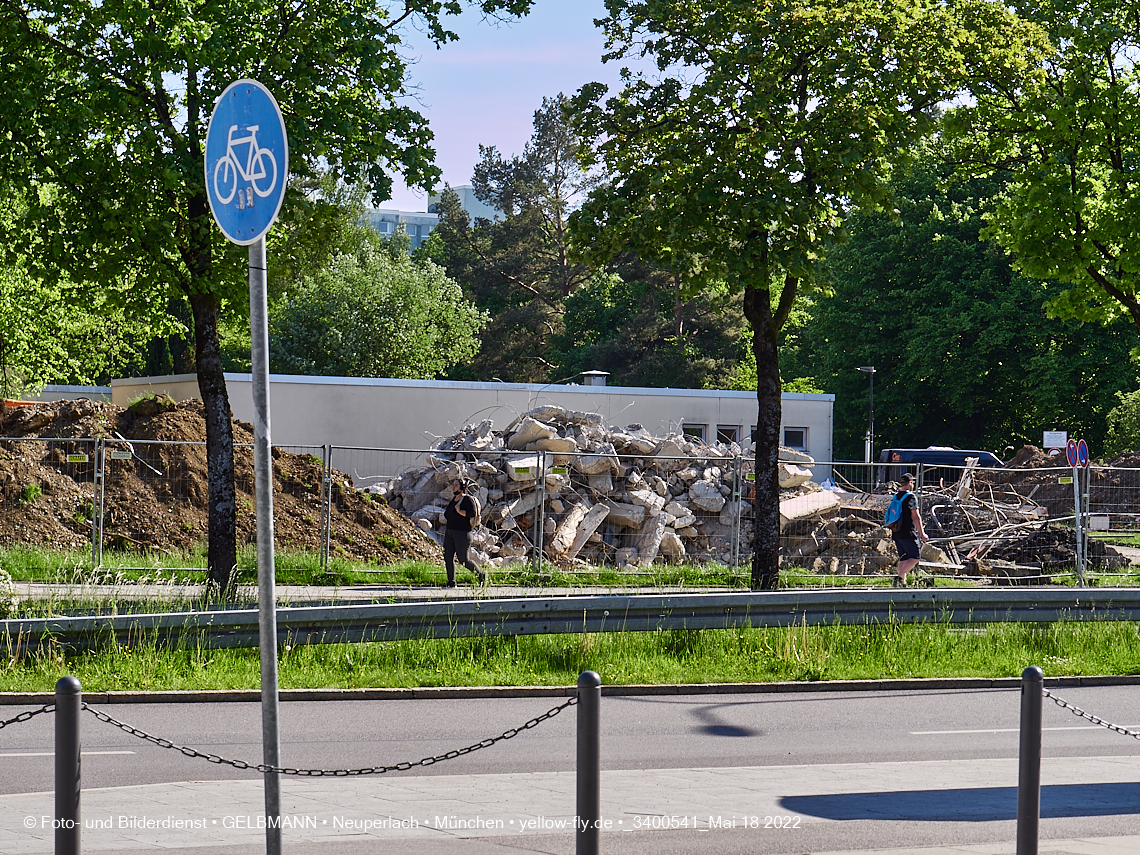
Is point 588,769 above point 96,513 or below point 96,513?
above

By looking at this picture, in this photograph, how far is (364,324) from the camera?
56.8 metres

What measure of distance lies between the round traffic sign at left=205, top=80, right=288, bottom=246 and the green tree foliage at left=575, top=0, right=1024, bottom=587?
1093 cm

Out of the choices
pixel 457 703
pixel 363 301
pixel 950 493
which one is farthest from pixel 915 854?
pixel 363 301

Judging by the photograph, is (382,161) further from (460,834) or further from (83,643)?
(460,834)

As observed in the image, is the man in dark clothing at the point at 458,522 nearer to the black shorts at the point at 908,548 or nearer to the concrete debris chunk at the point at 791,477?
the black shorts at the point at 908,548

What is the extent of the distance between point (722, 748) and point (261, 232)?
588 cm

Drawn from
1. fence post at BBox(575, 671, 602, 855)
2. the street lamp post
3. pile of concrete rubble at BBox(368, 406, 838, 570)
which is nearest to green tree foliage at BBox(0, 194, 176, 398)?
pile of concrete rubble at BBox(368, 406, 838, 570)

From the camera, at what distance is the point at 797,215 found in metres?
15.0

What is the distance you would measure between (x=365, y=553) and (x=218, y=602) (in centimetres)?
899

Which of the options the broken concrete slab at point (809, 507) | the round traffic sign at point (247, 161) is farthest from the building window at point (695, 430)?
the round traffic sign at point (247, 161)

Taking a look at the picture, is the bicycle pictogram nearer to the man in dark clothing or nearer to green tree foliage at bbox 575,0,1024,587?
green tree foliage at bbox 575,0,1024,587

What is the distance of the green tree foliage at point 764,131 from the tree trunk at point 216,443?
5013 mm

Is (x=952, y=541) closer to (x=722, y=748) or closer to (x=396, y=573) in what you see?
(x=396, y=573)

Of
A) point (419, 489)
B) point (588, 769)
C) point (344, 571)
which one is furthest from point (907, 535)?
point (588, 769)
